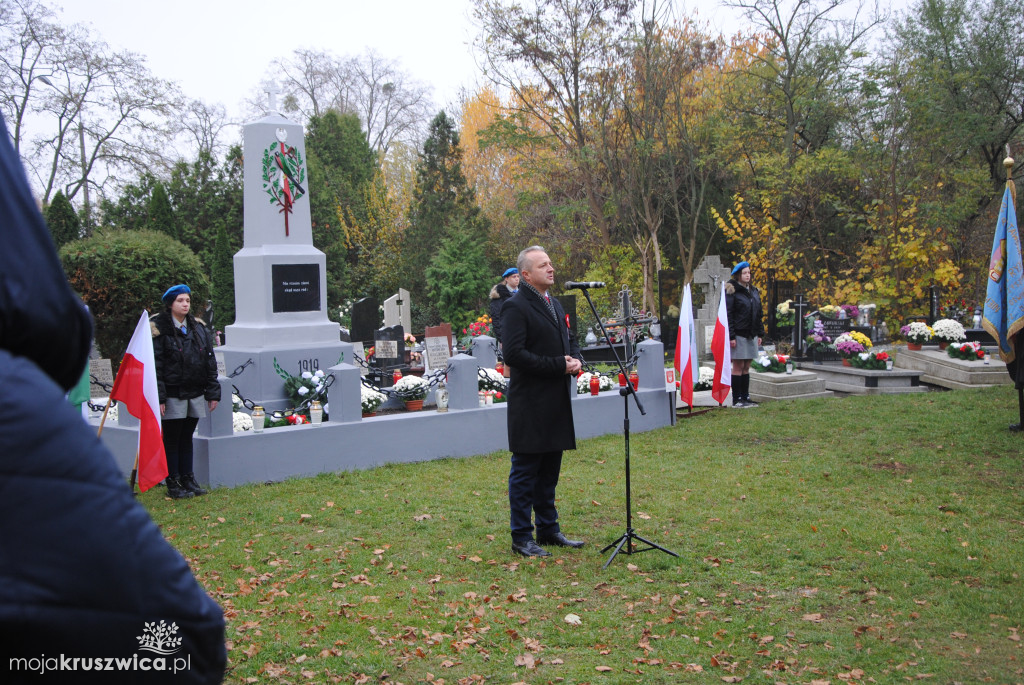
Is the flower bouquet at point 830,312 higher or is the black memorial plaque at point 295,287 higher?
the black memorial plaque at point 295,287

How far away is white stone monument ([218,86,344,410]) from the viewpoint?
1145 centimetres

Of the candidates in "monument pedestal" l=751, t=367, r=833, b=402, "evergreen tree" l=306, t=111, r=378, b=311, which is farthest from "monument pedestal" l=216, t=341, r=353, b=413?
"evergreen tree" l=306, t=111, r=378, b=311

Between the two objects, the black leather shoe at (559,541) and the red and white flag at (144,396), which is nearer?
the black leather shoe at (559,541)

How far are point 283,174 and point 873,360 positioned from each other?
385 inches

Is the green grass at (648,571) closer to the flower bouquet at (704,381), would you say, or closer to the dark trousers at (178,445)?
the dark trousers at (178,445)

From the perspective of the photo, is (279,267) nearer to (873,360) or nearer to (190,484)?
(190,484)

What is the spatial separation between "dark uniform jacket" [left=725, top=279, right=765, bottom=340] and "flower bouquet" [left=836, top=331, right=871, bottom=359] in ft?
9.77

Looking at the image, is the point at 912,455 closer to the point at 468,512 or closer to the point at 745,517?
the point at 745,517

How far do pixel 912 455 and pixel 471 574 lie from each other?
18.6ft

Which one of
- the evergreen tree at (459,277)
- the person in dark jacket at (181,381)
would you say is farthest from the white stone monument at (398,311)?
A: the person in dark jacket at (181,381)

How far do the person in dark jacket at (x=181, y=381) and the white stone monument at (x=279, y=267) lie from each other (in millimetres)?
3090

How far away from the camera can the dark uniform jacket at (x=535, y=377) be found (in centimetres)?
605

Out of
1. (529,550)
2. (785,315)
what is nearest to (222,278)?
(785,315)

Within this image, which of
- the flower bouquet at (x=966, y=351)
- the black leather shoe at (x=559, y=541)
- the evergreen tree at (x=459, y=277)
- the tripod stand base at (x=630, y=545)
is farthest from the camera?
the evergreen tree at (x=459, y=277)
